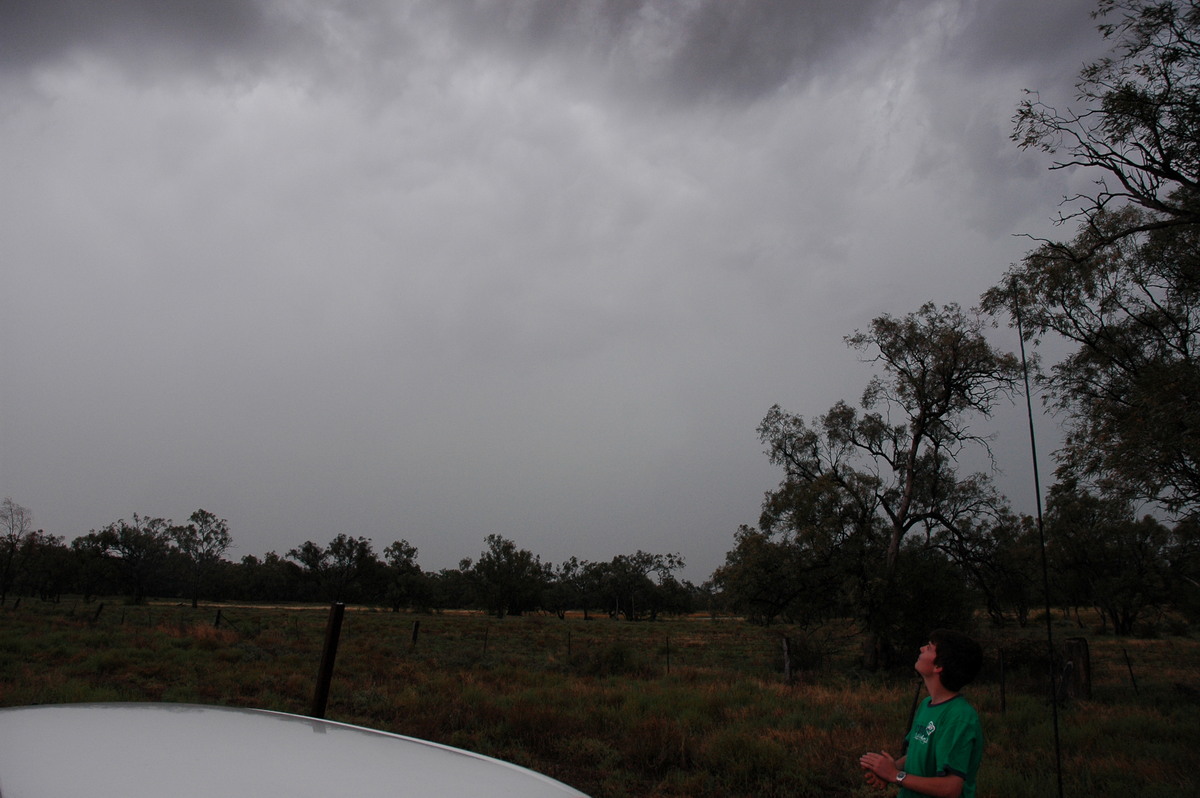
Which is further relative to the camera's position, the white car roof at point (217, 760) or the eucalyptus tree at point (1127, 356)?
the eucalyptus tree at point (1127, 356)

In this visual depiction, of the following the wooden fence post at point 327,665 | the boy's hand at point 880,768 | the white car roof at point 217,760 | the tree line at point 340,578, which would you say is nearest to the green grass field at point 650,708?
the wooden fence post at point 327,665

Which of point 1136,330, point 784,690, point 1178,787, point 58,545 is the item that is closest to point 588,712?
point 784,690

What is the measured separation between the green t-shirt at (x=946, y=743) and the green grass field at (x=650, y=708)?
14.4ft

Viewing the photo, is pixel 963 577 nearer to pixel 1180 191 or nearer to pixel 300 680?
pixel 1180 191

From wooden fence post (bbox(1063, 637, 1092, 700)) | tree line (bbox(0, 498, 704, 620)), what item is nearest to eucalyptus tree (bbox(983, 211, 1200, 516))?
wooden fence post (bbox(1063, 637, 1092, 700))

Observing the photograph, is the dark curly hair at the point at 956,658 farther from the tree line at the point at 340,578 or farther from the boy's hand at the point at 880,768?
the tree line at the point at 340,578

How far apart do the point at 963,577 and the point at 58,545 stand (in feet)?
355

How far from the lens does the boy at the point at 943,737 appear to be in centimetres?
295

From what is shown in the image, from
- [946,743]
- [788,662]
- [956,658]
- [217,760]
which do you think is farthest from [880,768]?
[788,662]

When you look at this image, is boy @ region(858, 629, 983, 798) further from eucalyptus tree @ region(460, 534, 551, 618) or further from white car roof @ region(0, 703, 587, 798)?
Result: eucalyptus tree @ region(460, 534, 551, 618)

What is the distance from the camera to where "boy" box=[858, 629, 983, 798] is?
2.95 m

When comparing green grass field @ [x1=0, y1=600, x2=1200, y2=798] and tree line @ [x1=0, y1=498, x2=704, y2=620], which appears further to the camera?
tree line @ [x1=0, y1=498, x2=704, y2=620]

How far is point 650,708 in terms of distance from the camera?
10.1 m

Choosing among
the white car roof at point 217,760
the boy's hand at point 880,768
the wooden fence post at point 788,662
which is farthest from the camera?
the wooden fence post at point 788,662
